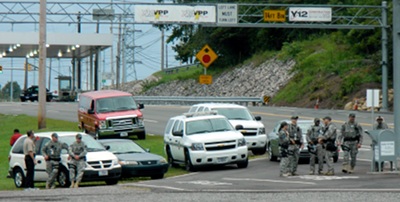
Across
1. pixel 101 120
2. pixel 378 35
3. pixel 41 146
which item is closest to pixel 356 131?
pixel 41 146

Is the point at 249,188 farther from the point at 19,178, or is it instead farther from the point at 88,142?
the point at 19,178

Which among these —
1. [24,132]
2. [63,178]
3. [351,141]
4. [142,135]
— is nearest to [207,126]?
[351,141]

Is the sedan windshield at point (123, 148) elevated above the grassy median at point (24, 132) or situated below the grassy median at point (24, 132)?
above

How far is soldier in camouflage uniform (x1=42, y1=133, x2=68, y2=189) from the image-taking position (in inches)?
1070

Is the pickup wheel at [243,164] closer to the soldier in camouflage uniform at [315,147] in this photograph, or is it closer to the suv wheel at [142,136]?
the soldier in camouflage uniform at [315,147]

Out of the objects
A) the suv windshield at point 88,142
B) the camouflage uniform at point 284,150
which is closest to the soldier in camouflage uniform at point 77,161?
the suv windshield at point 88,142

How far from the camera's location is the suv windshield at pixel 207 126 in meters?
32.1

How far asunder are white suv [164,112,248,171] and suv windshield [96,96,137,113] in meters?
10.3

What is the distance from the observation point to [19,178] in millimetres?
28594

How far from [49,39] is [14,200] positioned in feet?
185

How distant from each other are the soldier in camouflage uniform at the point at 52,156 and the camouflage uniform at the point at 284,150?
6098 millimetres

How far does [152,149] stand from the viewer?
3922cm

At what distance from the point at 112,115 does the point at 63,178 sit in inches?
582

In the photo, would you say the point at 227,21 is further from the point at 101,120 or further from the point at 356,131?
the point at 356,131
